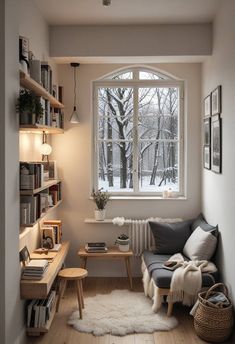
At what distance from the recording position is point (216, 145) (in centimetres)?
404

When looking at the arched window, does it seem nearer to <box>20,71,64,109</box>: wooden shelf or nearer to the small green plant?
the small green plant

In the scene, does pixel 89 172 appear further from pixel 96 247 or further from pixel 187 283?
pixel 187 283

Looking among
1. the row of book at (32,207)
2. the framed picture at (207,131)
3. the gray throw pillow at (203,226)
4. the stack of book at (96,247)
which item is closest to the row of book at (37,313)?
the row of book at (32,207)

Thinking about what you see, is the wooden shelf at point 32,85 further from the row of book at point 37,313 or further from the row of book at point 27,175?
the row of book at point 37,313

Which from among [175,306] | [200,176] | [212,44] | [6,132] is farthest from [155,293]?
[212,44]

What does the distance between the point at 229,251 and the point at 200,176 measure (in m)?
1.52

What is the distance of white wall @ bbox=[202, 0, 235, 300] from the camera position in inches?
137

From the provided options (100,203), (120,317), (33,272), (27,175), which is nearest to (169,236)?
(100,203)

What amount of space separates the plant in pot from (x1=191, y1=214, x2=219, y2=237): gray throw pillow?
2057mm

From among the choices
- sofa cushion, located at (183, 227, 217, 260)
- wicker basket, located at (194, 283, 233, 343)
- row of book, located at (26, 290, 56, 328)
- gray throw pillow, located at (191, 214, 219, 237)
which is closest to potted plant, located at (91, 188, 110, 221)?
gray throw pillow, located at (191, 214, 219, 237)

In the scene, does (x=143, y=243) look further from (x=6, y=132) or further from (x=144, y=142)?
(x=6, y=132)

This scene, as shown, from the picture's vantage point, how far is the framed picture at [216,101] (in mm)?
3891

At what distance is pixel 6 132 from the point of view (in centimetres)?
283

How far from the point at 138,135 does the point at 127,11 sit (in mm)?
1557
